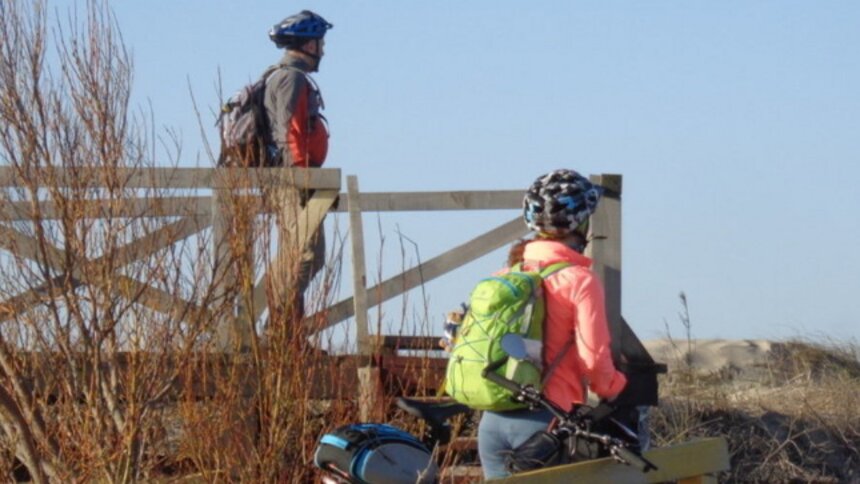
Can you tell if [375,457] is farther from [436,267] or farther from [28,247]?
[436,267]

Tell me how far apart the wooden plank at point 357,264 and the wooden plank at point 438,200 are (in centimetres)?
5

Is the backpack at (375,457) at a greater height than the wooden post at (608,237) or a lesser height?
lesser

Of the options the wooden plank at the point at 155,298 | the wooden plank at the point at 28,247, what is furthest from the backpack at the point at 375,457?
the wooden plank at the point at 28,247

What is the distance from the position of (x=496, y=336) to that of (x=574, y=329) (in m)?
0.28

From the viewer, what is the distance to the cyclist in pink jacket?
19.4ft

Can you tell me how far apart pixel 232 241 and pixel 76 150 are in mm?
862

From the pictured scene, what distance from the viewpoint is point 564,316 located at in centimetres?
598

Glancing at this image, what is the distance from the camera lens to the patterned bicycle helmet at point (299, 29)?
9898 millimetres

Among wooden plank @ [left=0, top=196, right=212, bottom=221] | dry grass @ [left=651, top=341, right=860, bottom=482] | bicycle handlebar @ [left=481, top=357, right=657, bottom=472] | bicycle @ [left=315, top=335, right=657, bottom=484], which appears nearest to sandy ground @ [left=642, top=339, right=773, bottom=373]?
dry grass @ [left=651, top=341, right=860, bottom=482]

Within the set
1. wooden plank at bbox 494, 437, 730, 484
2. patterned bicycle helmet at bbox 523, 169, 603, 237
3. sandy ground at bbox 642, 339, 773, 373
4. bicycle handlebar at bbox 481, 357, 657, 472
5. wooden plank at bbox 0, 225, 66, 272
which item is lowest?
sandy ground at bbox 642, 339, 773, 373

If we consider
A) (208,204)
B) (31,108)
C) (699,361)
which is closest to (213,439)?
(208,204)

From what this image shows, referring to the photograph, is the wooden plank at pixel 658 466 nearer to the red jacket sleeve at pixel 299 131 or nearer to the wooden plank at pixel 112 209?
the wooden plank at pixel 112 209

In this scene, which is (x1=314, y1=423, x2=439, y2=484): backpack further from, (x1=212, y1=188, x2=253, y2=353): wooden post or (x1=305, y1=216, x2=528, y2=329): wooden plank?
(x1=305, y1=216, x2=528, y2=329): wooden plank

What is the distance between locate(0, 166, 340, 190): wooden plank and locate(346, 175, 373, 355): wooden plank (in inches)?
6.5
